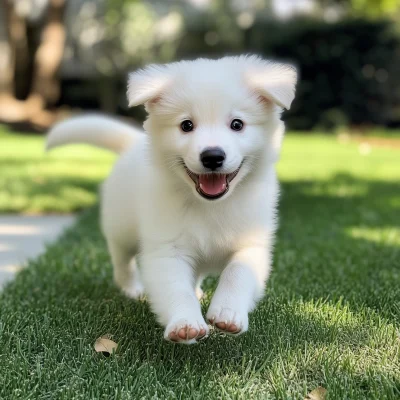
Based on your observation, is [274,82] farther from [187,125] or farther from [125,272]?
[125,272]

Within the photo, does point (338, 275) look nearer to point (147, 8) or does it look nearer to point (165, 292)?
point (165, 292)

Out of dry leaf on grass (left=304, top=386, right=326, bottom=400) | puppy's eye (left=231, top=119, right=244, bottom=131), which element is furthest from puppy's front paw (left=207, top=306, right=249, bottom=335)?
puppy's eye (left=231, top=119, right=244, bottom=131)

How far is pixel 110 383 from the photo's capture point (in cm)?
229

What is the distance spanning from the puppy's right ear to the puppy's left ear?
355mm

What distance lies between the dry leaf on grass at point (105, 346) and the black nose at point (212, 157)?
834 millimetres

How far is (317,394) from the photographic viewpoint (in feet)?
7.32

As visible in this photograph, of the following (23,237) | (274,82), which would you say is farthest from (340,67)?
(274,82)

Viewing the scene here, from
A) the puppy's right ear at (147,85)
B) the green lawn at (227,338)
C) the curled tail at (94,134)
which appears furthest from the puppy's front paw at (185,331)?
the curled tail at (94,134)

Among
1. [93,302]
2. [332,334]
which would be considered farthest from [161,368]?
[93,302]

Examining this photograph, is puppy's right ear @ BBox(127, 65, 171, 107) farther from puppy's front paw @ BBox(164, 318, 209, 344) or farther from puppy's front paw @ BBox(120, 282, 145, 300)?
puppy's front paw @ BBox(120, 282, 145, 300)

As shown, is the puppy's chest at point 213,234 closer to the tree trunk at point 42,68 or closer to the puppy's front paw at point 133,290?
the puppy's front paw at point 133,290

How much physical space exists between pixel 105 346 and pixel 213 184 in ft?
2.62

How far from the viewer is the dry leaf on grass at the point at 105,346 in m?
2.60

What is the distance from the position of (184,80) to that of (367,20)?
16.3 meters
